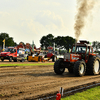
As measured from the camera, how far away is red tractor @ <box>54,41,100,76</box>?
33.7 ft

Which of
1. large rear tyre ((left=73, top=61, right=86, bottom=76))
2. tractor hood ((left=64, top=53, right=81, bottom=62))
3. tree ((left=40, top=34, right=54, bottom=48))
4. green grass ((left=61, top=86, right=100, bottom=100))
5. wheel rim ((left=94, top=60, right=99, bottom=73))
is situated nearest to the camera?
green grass ((left=61, top=86, right=100, bottom=100))

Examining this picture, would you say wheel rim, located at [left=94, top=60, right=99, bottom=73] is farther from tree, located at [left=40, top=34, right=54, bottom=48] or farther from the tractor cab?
tree, located at [left=40, top=34, right=54, bottom=48]

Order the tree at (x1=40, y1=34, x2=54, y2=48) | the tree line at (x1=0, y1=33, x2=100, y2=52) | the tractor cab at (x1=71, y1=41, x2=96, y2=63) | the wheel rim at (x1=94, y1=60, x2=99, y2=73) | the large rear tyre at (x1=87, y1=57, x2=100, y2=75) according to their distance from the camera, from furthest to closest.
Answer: the tree at (x1=40, y1=34, x2=54, y2=48)
the tree line at (x1=0, y1=33, x2=100, y2=52)
the wheel rim at (x1=94, y1=60, x2=99, y2=73)
the tractor cab at (x1=71, y1=41, x2=96, y2=63)
the large rear tyre at (x1=87, y1=57, x2=100, y2=75)

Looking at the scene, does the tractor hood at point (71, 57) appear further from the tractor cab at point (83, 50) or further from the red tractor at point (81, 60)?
the tractor cab at point (83, 50)

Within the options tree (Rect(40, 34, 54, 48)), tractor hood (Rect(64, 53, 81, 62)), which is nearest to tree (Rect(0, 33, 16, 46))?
tree (Rect(40, 34, 54, 48))

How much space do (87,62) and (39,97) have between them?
6408 mm

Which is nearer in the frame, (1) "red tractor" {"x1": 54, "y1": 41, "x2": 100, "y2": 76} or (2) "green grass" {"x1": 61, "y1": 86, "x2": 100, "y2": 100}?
(2) "green grass" {"x1": 61, "y1": 86, "x2": 100, "y2": 100}

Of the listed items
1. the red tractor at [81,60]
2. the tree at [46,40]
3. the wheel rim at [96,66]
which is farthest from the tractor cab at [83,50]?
the tree at [46,40]

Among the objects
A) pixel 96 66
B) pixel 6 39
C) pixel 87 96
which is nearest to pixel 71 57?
pixel 96 66

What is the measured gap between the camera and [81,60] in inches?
403

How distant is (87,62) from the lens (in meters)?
10.9

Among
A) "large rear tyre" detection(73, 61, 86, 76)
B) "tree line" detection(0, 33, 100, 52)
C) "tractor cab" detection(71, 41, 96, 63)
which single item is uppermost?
"tree line" detection(0, 33, 100, 52)

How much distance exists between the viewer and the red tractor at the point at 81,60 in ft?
33.7

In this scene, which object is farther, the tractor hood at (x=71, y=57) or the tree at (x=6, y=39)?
the tree at (x=6, y=39)
